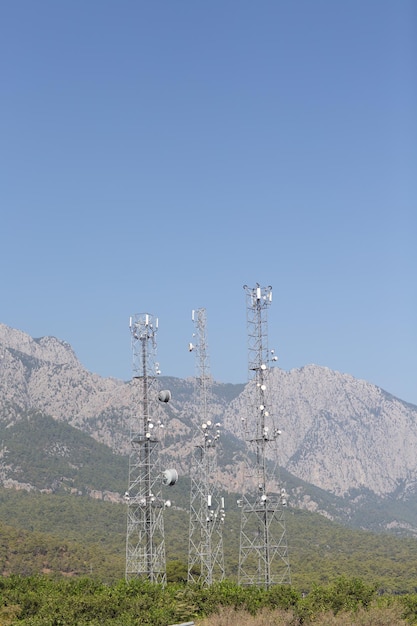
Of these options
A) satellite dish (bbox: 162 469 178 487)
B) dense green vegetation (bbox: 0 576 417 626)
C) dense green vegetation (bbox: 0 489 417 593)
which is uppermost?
satellite dish (bbox: 162 469 178 487)

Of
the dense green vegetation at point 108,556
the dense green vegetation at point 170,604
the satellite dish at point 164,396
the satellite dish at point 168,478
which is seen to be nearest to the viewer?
the dense green vegetation at point 170,604

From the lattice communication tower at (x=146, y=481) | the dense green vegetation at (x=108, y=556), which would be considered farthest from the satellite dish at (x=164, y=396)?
the dense green vegetation at (x=108, y=556)

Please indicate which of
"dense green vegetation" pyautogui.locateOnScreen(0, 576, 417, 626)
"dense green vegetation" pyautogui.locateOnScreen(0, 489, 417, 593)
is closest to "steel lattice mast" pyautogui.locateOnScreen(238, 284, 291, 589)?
"dense green vegetation" pyautogui.locateOnScreen(0, 576, 417, 626)

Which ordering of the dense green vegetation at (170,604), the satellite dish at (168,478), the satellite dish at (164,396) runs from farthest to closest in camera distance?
the satellite dish at (164,396), the satellite dish at (168,478), the dense green vegetation at (170,604)

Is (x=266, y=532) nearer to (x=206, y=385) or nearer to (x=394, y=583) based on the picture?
(x=206, y=385)

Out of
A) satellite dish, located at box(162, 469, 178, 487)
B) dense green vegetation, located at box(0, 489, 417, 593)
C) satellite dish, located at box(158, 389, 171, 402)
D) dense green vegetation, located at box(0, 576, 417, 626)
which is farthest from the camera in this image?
dense green vegetation, located at box(0, 489, 417, 593)

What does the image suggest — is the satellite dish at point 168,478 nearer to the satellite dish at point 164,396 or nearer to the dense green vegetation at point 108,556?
the satellite dish at point 164,396

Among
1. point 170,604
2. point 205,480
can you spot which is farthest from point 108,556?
point 170,604

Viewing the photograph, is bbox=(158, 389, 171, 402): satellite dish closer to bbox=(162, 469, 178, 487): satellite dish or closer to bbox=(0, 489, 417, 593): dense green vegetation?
bbox=(162, 469, 178, 487): satellite dish

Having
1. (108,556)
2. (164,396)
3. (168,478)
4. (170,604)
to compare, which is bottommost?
(108,556)

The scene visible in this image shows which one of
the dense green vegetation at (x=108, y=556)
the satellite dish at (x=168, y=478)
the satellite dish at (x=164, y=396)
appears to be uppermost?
the satellite dish at (x=164, y=396)

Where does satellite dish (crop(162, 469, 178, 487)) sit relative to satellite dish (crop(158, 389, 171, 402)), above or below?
below

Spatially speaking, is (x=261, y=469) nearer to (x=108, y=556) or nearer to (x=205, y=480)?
(x=205, y=480)

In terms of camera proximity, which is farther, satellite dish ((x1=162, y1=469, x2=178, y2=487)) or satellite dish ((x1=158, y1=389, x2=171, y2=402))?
satellite dish ((x1=158, y1=389, x2=171, y2=402))
